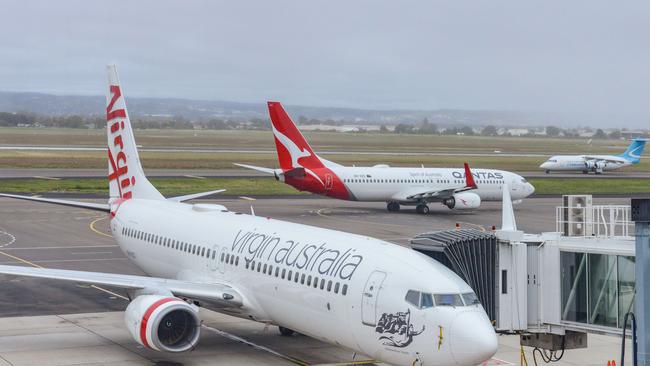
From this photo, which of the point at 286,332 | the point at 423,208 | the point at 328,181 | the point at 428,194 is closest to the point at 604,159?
the point at 423,208

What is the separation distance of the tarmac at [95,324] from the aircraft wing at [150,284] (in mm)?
1675

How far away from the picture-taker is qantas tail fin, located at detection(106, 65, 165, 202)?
37500 mm

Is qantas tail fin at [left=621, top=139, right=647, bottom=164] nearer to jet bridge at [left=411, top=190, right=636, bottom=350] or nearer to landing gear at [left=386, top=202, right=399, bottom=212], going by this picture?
landing gear at [left=386, top=202, right=399, bottom=212]

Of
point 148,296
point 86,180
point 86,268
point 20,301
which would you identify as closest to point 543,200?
point 86,180

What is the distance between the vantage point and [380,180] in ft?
244

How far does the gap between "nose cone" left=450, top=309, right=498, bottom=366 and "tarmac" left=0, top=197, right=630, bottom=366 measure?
6.41 m

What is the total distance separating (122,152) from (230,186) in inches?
2058

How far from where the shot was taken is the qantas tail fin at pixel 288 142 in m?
68.7

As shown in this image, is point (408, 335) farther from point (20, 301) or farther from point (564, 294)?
point (20, 301)

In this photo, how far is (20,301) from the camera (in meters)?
35.8

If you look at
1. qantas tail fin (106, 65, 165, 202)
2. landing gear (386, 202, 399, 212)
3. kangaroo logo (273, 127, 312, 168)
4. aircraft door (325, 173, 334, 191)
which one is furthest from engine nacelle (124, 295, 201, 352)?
landing gear (386, 202, 399, 212)

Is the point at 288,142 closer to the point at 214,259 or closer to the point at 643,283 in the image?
the point at 214,259

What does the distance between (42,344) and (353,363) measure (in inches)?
381

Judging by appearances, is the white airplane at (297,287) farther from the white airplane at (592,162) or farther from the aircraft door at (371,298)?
the white airplane at (592,162)
